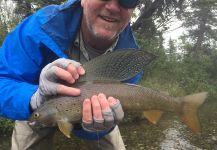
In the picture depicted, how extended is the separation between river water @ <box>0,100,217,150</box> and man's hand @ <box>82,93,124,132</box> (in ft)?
20.7

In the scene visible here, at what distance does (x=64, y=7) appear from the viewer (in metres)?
3.52

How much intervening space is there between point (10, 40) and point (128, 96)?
1354 millimetres

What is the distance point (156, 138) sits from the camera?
10.8m

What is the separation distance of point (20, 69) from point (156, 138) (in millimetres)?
8032

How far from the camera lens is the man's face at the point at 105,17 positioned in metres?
3.31

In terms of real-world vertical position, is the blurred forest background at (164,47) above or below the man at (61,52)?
below

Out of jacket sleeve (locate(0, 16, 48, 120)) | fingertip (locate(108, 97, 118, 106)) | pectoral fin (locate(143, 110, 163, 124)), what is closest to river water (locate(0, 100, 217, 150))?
jacket sleeve (locate(0, 16, 48, 120))

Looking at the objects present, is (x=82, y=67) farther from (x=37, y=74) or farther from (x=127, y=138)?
(x=127, y=138)

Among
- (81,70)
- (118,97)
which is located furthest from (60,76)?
(118,97)

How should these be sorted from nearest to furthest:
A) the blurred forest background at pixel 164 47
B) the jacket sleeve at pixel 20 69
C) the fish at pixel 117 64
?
the fish at pixel 117 64 < the jacket sleeve at pixel 20 69 < the blurred forest background at pixel 164 47

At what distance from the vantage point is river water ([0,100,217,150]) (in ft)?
31.1

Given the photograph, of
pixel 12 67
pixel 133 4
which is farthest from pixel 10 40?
pixel 133 4

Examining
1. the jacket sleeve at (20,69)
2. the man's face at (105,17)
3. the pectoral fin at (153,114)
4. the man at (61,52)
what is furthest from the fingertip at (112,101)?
the man's face at (105,17)

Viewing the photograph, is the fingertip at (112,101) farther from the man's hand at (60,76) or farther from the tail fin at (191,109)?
the tail fin at (191,109)
